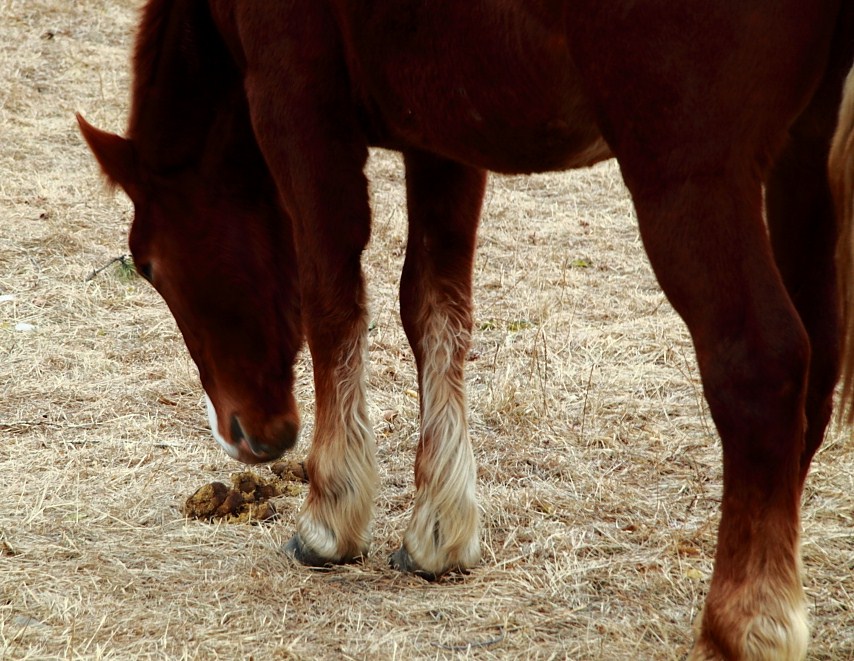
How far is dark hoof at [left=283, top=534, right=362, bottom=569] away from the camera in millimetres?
3061

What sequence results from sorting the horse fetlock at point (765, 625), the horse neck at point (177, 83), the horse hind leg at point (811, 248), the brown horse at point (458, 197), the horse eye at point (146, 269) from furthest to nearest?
1. the horse eye at point (146, 269)
2. the horse neck at point (177, 83)
3. the horse hind leg at point (811, 248)
4. the horse fetlock at point (765, 625)
5. the brown horse at point (458, 197)

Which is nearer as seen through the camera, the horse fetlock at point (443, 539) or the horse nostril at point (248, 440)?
the horse fetlock at point (443, 539)

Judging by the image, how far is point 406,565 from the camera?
3051mm

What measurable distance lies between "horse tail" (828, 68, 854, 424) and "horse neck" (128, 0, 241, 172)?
6.25 feet

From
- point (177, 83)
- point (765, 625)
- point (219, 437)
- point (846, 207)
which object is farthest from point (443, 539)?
point (177, 83)

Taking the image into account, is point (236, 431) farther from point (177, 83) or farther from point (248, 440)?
point (177, 83)

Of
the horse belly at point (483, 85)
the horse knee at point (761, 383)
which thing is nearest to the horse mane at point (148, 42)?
the horse belly at point (483, 85)

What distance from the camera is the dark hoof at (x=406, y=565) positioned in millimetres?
3012

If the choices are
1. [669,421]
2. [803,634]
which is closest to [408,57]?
[803,634]

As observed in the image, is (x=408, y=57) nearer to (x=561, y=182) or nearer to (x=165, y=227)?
(x=165, y=227)

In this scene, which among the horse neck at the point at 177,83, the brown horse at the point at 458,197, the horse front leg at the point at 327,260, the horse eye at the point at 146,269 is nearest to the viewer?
the brown horse at the point at 458,197

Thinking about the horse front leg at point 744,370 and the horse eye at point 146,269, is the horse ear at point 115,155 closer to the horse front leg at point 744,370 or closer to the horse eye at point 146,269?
the horse eye at point 146,269

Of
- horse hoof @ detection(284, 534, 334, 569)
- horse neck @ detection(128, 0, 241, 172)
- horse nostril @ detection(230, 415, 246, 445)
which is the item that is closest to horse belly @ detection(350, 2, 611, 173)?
horse neck @ detection(128, 0, 241, 172)

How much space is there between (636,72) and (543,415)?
2178mm
